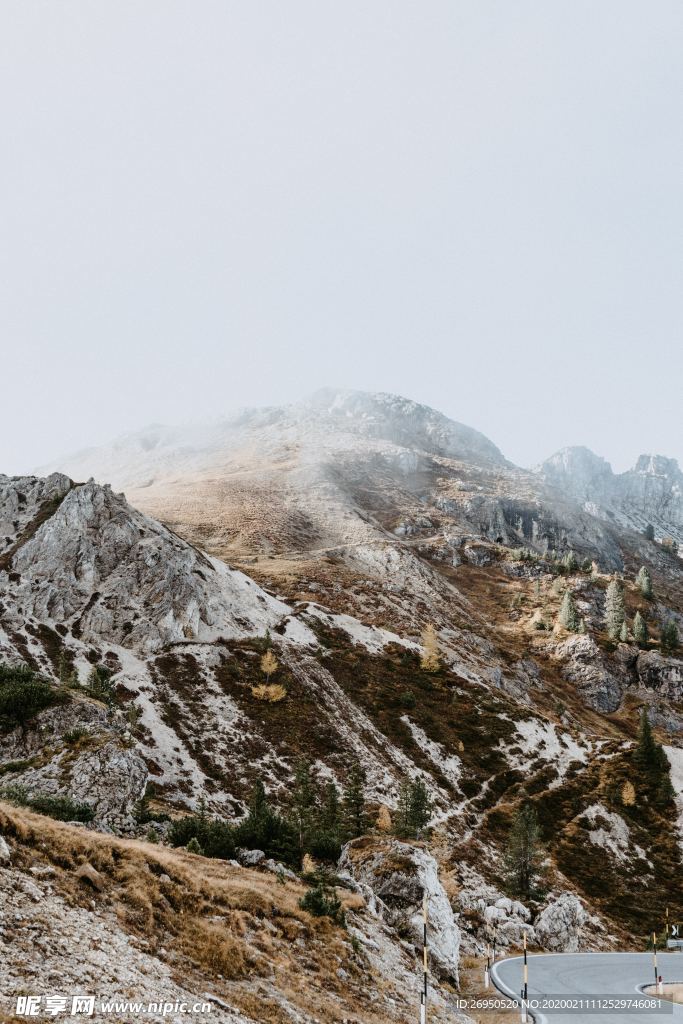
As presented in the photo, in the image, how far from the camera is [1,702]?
128 feet

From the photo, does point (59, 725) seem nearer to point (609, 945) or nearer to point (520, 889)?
point (520, 889)

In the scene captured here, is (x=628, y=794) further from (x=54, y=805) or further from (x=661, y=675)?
(x=661, y=675)

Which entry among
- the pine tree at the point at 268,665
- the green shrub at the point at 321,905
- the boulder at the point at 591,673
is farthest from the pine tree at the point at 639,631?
the green shrub at the point at 321,905

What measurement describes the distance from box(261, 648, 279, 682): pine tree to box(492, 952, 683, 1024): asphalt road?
1749 inches

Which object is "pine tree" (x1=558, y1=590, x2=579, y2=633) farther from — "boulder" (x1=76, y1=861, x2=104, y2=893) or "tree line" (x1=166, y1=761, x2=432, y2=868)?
"boulder" (x1=76, y1=861, x2=104, y2=893)

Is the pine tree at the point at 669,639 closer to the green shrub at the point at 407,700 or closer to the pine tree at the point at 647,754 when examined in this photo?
the pine tree at the point at 647,754

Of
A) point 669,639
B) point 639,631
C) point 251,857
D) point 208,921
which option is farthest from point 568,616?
point 208,921

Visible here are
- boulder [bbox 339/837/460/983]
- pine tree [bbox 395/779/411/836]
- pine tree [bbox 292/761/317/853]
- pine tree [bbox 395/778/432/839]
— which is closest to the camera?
boulder [bbox 339/837/460/983]

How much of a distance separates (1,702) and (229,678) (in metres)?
32.6

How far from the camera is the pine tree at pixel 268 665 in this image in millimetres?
72750

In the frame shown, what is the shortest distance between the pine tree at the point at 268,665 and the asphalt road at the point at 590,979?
146 ft

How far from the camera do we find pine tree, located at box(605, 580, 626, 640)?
162m

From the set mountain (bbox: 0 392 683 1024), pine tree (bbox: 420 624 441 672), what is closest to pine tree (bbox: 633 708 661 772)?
mountain (bbox: 0 392 683 1024)

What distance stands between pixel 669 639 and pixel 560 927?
140 m
